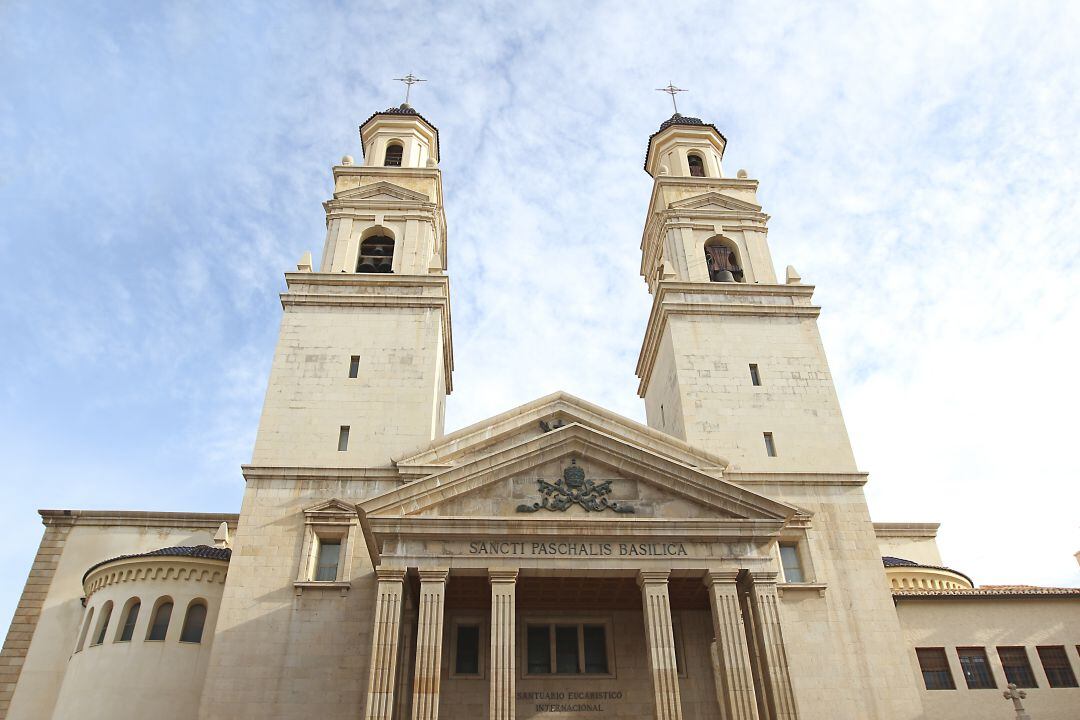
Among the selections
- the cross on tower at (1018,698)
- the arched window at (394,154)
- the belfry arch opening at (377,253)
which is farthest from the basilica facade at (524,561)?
the arched window at (394,154)

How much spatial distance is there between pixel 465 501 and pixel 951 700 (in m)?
16.3

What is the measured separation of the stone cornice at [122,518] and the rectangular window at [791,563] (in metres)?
20.4

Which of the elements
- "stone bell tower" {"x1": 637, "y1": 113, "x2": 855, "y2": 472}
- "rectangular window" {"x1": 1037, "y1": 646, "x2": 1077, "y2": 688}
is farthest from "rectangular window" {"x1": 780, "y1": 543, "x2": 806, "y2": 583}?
"rectangular window" {"x1": 1037, "y1": 646, "x2": 1077, "y2": 688}

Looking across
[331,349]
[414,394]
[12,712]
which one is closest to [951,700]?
[414,394]

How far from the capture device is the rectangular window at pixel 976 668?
25.3 m

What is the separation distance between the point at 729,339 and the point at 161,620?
71.5 feet

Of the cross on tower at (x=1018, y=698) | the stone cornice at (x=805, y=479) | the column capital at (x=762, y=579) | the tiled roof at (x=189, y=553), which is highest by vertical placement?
the stone cornice at (x=805, y=479)

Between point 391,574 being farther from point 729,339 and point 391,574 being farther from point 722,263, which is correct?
point 722,263

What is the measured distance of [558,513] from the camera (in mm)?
21641

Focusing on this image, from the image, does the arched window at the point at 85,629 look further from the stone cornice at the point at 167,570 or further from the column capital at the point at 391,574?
the column capital at the point at 391,574

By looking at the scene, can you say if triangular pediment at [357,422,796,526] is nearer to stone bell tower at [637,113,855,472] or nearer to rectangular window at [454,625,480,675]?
rectangular window at [454,625,480,675]

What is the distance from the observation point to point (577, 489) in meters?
22.1

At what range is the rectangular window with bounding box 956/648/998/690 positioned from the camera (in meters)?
25.3

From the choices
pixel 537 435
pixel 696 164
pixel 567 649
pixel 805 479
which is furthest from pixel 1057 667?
pixel 696 164
